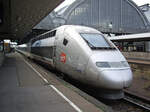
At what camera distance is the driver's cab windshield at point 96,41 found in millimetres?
7203

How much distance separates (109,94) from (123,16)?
70442 millimetres

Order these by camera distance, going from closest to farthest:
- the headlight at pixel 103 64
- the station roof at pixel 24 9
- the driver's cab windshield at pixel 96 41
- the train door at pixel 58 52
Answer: the headlight at pixel 103 64 → the driver's cab windshield at pixel 96 41 → the train door at pixel 58 52 → the station roof at pixel 24 9

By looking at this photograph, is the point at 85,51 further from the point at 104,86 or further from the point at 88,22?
the point at 88,22

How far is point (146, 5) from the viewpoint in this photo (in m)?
83.1

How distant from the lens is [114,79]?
5.81 metres

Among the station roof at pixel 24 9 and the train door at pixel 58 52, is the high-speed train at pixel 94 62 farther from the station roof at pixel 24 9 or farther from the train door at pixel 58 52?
the station roof at pixel 24 9

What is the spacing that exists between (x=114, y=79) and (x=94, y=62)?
0.96 metres

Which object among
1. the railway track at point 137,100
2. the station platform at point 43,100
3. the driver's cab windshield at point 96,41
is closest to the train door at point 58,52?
the driver's cab windshield at point 96,41

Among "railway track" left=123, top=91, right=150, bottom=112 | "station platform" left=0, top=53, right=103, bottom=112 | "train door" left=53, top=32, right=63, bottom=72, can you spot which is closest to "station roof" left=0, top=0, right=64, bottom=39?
"station platform" left=0, top=53, right=103, bottom=112

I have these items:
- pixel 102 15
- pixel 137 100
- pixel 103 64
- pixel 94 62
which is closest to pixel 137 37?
pixel 137 100

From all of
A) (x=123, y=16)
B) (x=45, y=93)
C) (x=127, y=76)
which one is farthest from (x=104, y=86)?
(x=123, y=16)

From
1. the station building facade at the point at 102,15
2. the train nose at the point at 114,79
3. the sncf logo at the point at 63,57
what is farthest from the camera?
the station building facade at the point at 102,15

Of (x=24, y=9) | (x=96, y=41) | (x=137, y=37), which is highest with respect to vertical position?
(x=24, y=9)

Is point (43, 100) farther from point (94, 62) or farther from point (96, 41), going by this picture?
point (96, 41)
